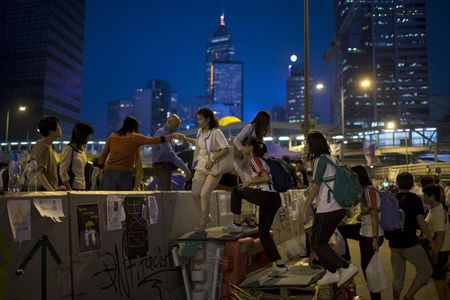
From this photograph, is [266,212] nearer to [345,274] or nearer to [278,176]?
[278,176]

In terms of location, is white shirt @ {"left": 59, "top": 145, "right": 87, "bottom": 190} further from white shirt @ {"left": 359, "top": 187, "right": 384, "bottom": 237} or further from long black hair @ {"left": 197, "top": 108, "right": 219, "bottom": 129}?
white shirt @ {"left": 359, "top": 187, "right": 384, "bottom": 237}

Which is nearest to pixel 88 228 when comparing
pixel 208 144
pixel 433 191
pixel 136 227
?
pixel 136 227

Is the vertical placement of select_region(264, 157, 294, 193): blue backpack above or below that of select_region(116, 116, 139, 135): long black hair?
below

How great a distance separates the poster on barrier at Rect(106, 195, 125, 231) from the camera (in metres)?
5.10

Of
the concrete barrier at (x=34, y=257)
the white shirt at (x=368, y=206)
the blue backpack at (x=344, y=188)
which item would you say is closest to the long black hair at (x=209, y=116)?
the blue backpack at (x=344, y=188)

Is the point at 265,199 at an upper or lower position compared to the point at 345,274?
upper

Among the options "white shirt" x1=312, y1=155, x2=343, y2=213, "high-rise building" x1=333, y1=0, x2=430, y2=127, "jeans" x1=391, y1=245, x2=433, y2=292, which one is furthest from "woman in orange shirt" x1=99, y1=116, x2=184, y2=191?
"high-rise building" x1=333, y1=0, x2=430, y2=127

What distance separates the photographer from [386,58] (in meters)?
176

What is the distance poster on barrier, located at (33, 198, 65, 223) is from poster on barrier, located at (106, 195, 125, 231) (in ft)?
2.42

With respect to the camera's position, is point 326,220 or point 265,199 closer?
point 326,220

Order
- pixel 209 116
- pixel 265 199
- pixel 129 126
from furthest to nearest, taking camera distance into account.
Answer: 1. pixel 129 126
2. pixel 209 116
3. pixel 265 199

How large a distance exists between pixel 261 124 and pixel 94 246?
12.1 feet

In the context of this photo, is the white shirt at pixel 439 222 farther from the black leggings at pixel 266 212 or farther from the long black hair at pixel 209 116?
the long black hair at pixel 209 116

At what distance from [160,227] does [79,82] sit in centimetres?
14602
